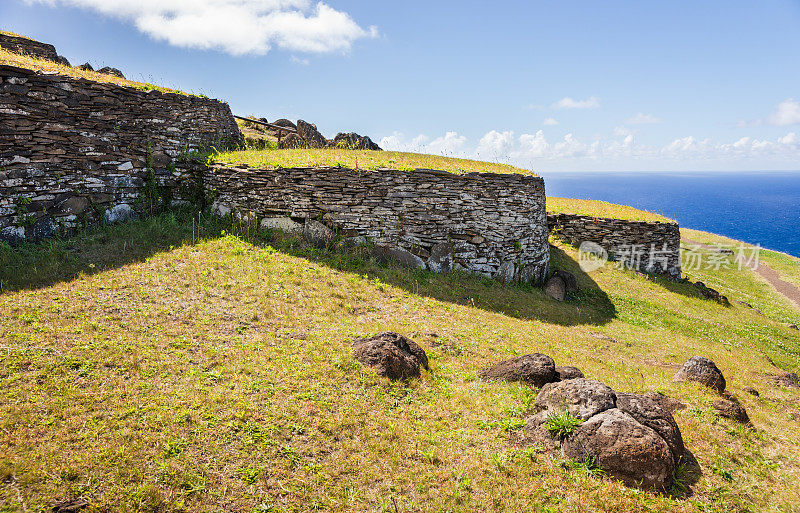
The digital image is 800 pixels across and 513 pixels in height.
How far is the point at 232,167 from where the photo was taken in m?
12.8

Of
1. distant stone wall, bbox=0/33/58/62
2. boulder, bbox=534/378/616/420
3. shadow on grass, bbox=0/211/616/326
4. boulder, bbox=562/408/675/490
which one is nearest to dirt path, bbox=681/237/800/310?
shadow on grass, bbox=0/211/616/326

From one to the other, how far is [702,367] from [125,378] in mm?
10961

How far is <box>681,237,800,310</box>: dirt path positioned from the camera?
83.0ft

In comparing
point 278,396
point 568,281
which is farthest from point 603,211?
point 278,396

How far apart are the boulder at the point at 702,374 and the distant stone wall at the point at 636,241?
13.4 metres

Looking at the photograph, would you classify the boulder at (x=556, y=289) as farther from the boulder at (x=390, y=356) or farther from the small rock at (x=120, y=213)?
the small rock at (x=120, y=213)

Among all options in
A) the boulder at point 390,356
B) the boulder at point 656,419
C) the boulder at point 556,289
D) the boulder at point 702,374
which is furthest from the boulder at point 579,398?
the boulder at point 556,289

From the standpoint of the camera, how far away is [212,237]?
456 inches

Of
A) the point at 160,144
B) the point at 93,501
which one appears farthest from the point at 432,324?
the point at 160,144

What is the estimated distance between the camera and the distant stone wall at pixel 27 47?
599 inches

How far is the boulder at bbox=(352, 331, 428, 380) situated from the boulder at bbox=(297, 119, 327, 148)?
47.5 feet

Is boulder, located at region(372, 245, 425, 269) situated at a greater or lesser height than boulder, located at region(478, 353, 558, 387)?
greater

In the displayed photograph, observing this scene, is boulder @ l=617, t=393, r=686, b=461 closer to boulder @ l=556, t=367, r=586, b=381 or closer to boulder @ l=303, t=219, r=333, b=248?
boulder @ l=556, t=367, r=586, b=381

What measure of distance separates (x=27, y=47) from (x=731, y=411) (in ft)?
85.8
